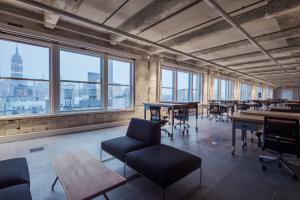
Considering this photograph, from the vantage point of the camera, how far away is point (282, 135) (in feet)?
8.17

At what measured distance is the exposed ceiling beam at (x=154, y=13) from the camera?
9.84ft

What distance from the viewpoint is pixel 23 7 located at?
3797 mm

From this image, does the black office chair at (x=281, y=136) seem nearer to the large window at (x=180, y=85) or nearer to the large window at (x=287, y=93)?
the large window at (x=180, y=85)

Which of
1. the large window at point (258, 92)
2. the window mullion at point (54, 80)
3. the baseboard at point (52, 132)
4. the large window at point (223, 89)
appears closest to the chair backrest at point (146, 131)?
the baseboard at point (52, 132)

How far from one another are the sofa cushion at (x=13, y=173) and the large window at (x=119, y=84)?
4.15m

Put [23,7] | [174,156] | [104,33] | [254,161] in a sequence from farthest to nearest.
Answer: [104,33] → [23,7] → [254,161] → [174,156]

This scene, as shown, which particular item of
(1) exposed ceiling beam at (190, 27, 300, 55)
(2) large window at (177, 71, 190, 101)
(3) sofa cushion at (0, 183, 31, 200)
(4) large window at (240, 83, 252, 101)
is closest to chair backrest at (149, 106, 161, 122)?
(3) sofa cushion at (0, 183, 31, 200)

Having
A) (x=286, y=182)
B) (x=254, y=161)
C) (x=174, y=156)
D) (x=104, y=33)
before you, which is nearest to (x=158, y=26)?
(x=104, y=33)

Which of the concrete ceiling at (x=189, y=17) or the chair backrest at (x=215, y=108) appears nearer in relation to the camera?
the concrete ceiling at (x=189, y=17)

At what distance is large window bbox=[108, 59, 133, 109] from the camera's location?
596 cm

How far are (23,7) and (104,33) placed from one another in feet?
7.04

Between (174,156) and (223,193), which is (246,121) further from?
(174,156)

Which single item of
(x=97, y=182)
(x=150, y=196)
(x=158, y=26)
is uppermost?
(x=158, y=26)

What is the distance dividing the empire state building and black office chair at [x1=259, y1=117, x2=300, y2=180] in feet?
18.7
